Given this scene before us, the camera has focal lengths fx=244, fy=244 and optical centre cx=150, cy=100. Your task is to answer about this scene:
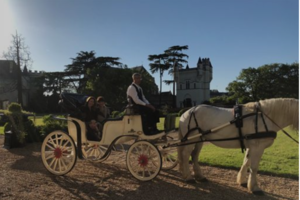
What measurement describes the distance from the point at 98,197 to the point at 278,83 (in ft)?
127

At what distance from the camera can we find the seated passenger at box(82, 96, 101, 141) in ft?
18.1

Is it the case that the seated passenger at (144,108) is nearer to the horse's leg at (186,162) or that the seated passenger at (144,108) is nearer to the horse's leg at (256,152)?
the horse's leg at (186,162)

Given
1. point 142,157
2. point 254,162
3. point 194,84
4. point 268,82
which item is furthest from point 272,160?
point 194,84

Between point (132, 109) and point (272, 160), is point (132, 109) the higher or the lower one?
the higher one

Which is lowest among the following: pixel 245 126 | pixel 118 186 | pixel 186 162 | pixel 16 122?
pixel 118 186

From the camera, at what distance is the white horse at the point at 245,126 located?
4.13 metres

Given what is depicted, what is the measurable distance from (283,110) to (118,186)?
10.7 feet

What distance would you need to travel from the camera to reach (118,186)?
4.64 m

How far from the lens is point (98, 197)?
4.11 m

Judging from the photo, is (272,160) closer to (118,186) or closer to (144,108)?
(144,108)

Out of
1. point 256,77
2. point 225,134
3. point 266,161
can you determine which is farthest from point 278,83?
point 225,134

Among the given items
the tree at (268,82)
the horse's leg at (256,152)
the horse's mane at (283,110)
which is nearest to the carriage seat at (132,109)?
the horse's leg at (256,152)

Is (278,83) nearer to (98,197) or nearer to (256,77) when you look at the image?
(256,77)

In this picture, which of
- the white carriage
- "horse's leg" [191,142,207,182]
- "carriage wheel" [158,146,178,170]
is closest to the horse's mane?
"horse's leg" [191,142,207,182]
